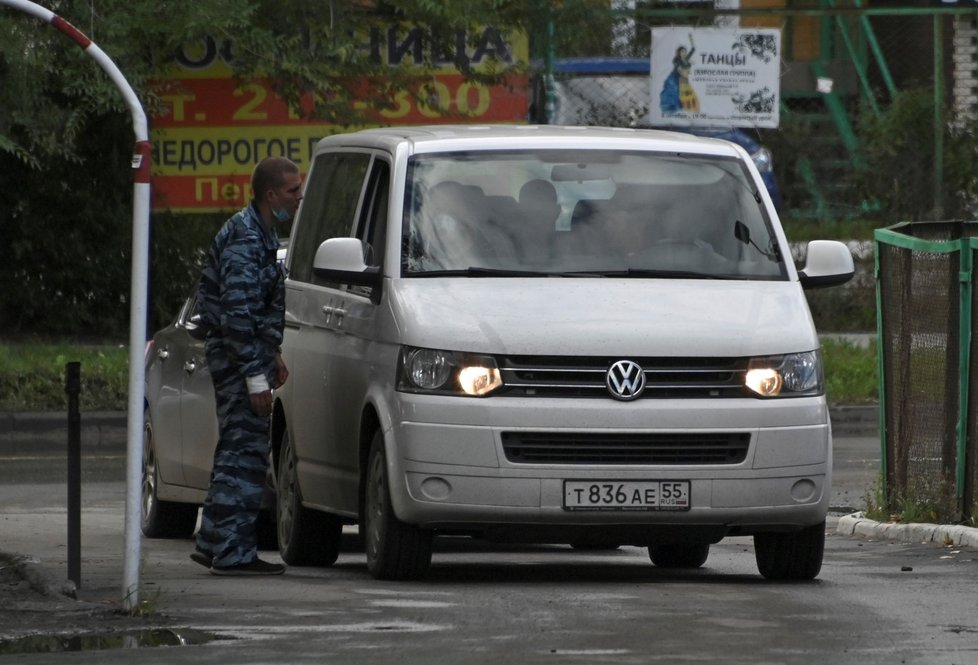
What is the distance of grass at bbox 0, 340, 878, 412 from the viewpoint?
65.4 feet

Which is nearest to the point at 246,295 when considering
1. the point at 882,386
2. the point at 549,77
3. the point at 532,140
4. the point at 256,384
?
the point at 256,384

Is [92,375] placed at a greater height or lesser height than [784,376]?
lesser

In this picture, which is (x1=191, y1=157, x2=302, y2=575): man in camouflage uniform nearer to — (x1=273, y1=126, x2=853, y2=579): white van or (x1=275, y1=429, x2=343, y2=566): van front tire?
(x1=273, y1=126, x2=853, y2=579): white van

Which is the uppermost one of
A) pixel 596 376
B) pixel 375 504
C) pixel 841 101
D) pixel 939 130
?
pixel 841 101

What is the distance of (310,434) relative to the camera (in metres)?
10.9

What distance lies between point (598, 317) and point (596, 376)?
0.27 m

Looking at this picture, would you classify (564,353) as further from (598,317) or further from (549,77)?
(549,77)

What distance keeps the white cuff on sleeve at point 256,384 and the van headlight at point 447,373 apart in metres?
0.81

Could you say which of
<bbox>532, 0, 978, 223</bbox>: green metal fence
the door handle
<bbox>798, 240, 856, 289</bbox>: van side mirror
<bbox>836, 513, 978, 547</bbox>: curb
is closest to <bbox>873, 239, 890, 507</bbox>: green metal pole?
<bbox>836, 513, 978, 547</bbox>: curb

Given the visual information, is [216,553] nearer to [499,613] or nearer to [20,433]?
[499,613]

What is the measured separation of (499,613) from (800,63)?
19130mm

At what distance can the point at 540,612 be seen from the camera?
8.65 metres

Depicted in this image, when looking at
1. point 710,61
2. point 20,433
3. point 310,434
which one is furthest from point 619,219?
point 710,61

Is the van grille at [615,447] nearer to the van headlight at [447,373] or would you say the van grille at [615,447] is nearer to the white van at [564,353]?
the white van at [564,353]
